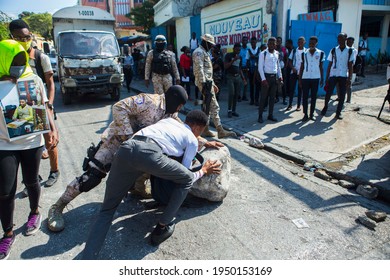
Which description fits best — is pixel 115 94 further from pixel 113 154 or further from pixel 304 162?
pixel 113 154

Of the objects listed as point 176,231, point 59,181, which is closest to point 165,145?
point 176,231

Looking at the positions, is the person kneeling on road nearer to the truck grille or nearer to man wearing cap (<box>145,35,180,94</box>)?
man wearing cap (<box>145,35,180,94</box>)

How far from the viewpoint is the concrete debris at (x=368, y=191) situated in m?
3.53

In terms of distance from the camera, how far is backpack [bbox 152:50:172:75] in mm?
5918

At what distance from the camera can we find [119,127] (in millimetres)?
2822

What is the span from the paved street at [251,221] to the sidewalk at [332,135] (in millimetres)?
51

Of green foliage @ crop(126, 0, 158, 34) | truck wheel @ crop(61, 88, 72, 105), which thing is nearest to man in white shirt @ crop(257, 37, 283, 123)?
truck wheel @ crop(61, 88, 72, 105)

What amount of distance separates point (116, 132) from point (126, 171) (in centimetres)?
70

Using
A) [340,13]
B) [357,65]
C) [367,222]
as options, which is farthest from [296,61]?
[367,222]

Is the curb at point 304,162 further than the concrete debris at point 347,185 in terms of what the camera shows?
No

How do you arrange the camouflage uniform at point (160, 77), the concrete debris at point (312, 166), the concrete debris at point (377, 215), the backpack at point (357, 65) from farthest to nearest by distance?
the backpack at point (357, 65) < the camouflage uniform at point (160, 77) < the concrete debris at point (312, 166) < the concrete debris at point (377, 215)

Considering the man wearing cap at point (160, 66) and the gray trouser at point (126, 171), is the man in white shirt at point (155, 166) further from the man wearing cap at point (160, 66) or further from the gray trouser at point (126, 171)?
the man wearing cap at point (160, 66)

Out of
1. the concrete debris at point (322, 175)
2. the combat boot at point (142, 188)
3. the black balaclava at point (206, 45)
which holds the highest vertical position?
the black balaclava at point (206, 45)

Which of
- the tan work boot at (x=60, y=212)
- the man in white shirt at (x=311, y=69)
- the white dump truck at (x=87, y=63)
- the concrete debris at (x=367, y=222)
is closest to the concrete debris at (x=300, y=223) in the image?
the concrete debris at (x=367, y=222)
